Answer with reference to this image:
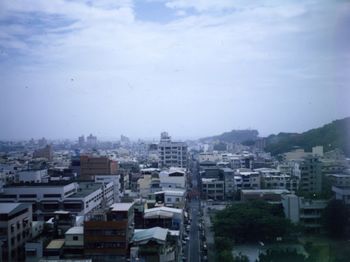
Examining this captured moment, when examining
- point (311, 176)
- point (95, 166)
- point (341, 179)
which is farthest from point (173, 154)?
point (341, 179)

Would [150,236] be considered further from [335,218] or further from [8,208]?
[335,218]

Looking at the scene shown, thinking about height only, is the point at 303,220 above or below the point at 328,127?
below

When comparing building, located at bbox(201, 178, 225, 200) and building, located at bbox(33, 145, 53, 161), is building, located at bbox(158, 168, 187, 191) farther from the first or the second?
building, located at bbox(33, 145, 53, 161)

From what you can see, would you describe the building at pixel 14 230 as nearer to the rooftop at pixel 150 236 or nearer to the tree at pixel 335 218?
the rooftop at pixel 150 236

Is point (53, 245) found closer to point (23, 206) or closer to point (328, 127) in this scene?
point (23, 206)

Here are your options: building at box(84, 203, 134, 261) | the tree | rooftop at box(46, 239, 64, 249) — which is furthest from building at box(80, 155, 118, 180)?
building at box(84, 203, 134, 261)

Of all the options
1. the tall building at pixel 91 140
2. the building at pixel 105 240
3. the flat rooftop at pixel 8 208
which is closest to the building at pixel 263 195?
the building at pixel 105 240

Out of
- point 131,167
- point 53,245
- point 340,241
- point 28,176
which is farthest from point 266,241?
point 131,167
